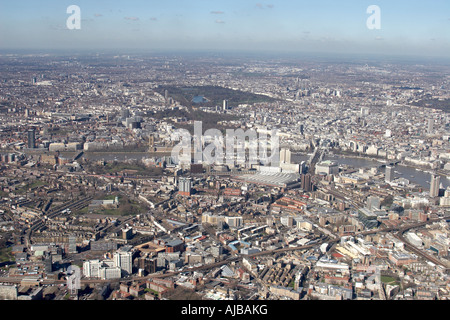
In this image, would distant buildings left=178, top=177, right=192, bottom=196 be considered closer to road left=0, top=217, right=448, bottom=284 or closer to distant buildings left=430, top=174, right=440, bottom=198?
road left=0, top=217, right=448, bottom=284

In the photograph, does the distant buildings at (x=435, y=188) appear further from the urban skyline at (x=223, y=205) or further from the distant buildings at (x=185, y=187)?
the distant buildings at (x=185, y=187)

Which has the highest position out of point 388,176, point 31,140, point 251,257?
point 31,140

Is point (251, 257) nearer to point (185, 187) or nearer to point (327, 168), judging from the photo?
point (185, 187)

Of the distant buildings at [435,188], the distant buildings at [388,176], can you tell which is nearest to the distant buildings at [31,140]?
the distant buildings at [388,176]

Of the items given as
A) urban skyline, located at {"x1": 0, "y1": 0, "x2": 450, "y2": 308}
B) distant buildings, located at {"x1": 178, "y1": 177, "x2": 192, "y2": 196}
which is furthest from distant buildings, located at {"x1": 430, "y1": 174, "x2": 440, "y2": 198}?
distant buildings, located at {"x1": 178, "y1": 177, "x2": 192, "y2": 196}

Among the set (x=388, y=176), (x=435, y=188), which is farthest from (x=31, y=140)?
(x=435, y=188)

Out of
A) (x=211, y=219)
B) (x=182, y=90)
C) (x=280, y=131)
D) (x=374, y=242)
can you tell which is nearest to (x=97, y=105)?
(x=182, y=90)

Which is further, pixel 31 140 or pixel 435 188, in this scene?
pixel 31 140

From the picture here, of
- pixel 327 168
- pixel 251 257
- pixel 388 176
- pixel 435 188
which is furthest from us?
pixel 327 168

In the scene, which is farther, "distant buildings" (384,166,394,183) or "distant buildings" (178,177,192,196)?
"distant buildings" (384,166,394,183)

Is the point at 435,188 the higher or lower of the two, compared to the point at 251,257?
higher
